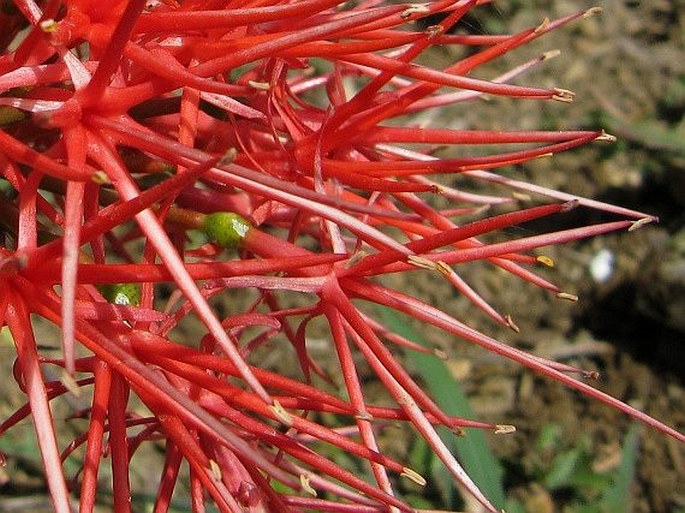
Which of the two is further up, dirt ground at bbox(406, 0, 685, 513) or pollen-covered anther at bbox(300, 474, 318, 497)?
pollen-covered anther at bbox(300, 474, 318, 497)

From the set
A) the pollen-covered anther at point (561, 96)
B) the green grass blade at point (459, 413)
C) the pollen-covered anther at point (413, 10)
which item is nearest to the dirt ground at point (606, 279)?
the green grass blade at point (459, 413)

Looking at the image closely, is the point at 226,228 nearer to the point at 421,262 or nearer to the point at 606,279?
the point at 421,262

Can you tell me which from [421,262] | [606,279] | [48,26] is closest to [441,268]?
[421,262]

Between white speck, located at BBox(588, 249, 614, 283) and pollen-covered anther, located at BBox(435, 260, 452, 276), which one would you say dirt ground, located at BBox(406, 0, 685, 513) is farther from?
pollen-covered anther, located at BBox(435, 260, 452, 276)

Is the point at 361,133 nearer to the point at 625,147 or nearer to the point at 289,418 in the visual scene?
the point at 289,418

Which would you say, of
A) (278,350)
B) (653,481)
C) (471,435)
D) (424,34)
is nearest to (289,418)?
(424,34)

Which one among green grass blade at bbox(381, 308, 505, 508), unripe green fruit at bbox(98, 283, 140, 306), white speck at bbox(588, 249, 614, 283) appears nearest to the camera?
unripe green fruit at bbox(98, 283, 140, 306)

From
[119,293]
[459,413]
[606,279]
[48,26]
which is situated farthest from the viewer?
[606,279]

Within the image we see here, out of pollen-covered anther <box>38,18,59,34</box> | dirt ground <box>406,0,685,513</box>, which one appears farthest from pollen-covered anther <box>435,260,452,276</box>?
dirt ground <box>406,0,685,513</box>
